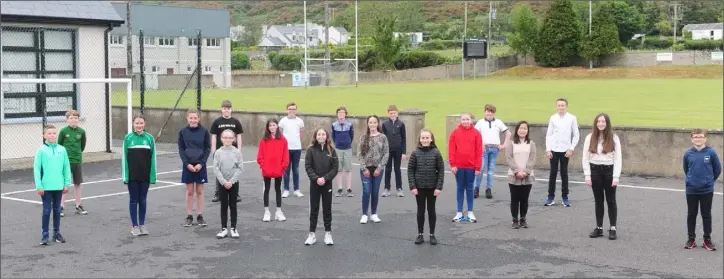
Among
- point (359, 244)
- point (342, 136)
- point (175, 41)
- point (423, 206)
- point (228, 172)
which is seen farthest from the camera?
point (175, 41)

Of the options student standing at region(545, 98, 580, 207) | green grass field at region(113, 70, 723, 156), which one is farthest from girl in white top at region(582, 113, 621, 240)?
green grass field at region(113, 70, 723, 156)

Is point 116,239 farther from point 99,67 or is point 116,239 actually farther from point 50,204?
point 99,67

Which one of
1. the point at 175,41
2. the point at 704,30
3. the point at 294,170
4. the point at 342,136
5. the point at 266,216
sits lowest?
the point at 266,216

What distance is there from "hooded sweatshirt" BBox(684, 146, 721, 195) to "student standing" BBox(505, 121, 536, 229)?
7.05ft

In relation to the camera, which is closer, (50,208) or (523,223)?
(50,208)

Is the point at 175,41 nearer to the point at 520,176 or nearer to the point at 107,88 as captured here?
the point at 107,88

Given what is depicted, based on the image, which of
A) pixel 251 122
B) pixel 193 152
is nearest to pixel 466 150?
pixel 193 152

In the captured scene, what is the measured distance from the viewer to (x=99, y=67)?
2020 centimetres

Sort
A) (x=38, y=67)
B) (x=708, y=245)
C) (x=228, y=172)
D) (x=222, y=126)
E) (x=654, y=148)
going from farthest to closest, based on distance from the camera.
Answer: (x=38, y=67) → (x=654, y=148) → (x=222, y=126) → (x=228, y=172) → (x=708, y=245)

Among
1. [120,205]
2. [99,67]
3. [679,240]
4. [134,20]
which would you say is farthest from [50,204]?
[134,20]

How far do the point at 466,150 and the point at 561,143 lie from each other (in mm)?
2646

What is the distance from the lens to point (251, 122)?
80.2 ft

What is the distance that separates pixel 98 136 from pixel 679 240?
14.6 m

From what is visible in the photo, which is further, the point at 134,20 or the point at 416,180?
the point at 134,20
